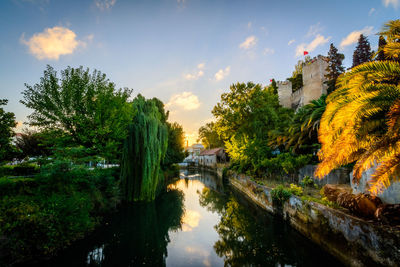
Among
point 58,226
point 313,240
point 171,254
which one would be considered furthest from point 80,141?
point 313,240

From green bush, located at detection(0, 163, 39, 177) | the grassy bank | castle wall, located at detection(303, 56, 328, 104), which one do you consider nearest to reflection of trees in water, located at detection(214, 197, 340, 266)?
the grassy bank

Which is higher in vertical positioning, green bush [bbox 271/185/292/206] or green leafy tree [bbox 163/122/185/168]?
green leafy tree [bbox 163/122/185/168]

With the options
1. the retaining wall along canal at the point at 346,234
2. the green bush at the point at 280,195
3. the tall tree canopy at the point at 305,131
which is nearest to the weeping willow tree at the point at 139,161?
the green bush at the point at 280,195

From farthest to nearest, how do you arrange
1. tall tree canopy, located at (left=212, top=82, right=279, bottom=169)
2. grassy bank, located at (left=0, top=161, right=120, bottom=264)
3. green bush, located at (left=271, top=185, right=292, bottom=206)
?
tall tree canopy, located at (left=212, top=82, right=279, bottom=169) → green bush, located at (left=271, top=185, right=292, bottom=206) → grassy bank, located at (left=0, top=161, right=120, bottom=264)

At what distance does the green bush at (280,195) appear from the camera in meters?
9.95

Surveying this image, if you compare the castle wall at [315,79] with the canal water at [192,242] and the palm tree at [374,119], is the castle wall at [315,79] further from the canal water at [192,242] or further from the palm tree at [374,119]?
the palm tree at [374,119]

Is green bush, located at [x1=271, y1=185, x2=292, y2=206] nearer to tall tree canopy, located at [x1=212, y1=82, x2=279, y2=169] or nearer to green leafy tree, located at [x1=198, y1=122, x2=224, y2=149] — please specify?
tall tree canopy, located at [x1=212, y1=82, x2=279, y2=169]


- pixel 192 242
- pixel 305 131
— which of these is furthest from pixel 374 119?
pixel 305 131

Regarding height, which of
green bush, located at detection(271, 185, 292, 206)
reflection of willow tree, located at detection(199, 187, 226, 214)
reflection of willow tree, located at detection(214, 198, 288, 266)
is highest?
green bush, located at detection(271, 185, 292, 206)

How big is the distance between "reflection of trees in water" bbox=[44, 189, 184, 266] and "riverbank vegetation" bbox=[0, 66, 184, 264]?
0.68 metres

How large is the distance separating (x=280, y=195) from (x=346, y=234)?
16.4 feet

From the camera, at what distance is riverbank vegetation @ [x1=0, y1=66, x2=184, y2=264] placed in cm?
618

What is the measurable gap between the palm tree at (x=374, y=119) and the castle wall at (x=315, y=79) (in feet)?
85.2

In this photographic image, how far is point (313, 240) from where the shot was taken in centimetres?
743
